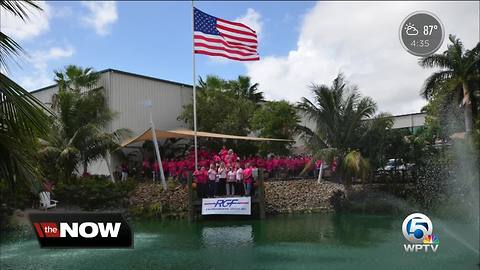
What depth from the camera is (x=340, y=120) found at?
23.0 m

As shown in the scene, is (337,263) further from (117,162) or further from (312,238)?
(117,162)

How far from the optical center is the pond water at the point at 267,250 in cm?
1080

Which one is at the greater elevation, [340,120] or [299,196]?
[340,120]

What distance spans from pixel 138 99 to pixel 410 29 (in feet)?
68.8

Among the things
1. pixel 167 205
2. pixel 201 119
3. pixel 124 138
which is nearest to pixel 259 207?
pixel 167 205

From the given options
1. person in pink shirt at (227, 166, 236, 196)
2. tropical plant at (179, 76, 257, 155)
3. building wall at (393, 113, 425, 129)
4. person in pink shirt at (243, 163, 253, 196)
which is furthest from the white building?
building wall at (393, 113, 425, 129)

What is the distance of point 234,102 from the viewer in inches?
1266

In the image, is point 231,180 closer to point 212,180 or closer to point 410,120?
point 212,180

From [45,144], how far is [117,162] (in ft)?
25.1

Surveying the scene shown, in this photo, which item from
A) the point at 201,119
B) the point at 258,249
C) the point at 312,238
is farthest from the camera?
the point at 201,119

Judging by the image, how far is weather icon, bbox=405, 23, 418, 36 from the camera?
500 inches

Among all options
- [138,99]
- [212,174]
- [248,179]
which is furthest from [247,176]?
[138,99]

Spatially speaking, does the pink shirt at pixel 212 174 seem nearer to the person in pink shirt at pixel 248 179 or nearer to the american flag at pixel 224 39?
the person in pink shirt at pixel 248 179

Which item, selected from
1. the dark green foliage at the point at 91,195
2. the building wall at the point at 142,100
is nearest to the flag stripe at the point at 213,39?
the dark green foliage at the point at 91,195
